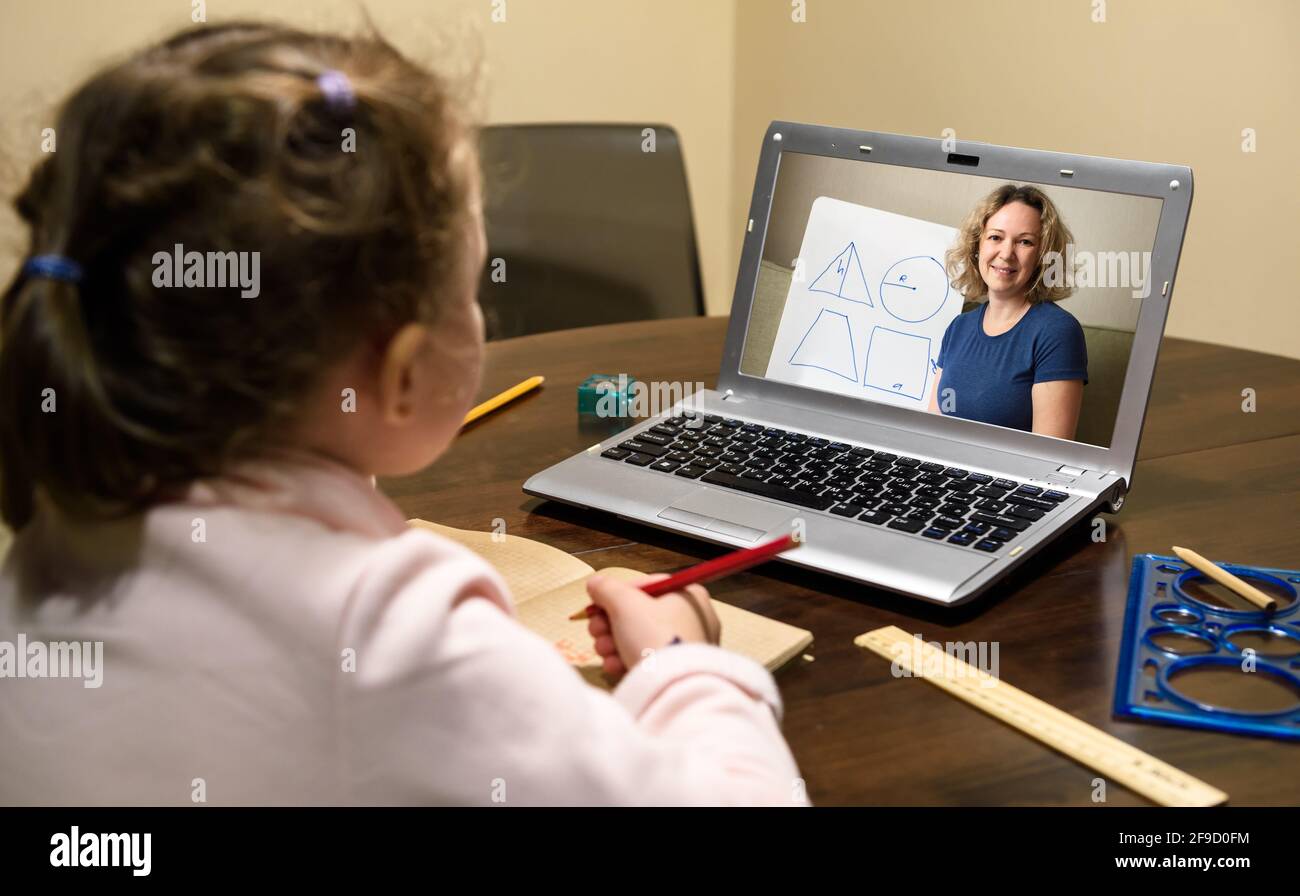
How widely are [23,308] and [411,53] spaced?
240mm

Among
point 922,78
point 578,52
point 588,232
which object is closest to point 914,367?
point 588,232

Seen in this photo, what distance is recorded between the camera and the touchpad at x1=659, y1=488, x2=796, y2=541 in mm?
969

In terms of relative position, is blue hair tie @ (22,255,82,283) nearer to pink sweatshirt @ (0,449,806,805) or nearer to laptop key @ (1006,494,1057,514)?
pink sweatshirt @ (0,449,806,805)

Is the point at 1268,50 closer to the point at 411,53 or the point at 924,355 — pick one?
the point at 924,355

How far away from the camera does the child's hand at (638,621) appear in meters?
0.74

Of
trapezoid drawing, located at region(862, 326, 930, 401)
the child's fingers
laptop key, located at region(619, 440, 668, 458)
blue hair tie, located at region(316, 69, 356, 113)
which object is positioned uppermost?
blue hair tie, located at region(316, 69, 356, 113)

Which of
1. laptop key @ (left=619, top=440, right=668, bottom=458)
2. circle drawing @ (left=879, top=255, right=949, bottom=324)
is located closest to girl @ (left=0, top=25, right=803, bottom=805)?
laptop key @ (left=619, top=440, right=668, bottom=458)

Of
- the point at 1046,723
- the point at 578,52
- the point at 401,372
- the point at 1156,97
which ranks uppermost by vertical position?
the point at 578,52

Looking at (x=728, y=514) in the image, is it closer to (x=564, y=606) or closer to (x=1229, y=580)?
(x=564, y=606)

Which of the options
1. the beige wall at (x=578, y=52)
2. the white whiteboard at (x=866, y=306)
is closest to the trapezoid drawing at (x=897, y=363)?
the white whiteboard at (x=866, y=306)

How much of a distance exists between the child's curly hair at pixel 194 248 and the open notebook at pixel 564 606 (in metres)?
0.29

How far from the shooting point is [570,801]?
1.86 feet

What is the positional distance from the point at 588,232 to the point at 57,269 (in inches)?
54.6

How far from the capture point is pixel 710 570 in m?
0.80
